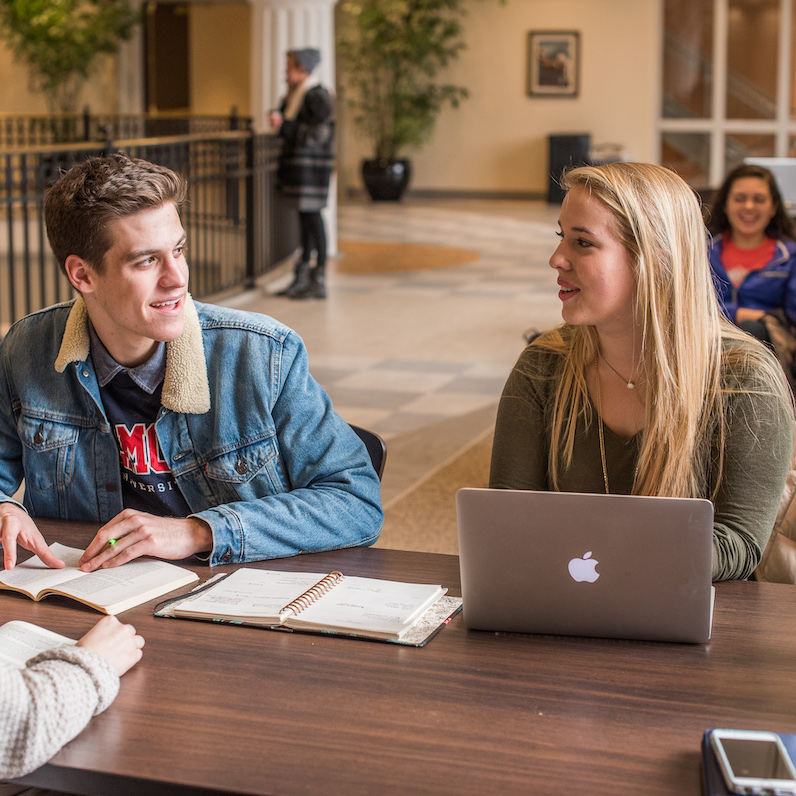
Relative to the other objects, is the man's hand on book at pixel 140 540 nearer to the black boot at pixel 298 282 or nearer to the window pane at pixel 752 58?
the black boot at pixel 298 282

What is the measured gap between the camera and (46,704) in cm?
114

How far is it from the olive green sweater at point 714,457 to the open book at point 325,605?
43 centimetres

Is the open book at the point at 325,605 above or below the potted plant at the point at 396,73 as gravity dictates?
below


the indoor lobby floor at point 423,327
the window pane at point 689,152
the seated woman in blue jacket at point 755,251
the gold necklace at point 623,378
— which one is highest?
the window pane at point 689,152

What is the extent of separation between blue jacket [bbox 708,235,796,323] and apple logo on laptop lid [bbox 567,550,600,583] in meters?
3.19

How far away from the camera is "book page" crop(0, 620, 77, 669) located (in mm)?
1314

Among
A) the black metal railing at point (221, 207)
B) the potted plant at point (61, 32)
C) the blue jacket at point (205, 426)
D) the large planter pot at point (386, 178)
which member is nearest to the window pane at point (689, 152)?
the large planter pot at point (386, 178)

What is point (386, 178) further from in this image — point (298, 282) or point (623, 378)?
point (623, 378)

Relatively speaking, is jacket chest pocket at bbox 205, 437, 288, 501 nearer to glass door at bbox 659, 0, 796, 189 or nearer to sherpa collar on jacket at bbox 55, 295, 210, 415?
sherpa collar on jacket at bbox 55, 295, 210, 415

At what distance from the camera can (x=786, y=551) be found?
1834mm

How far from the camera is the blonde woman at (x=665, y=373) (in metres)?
1.75

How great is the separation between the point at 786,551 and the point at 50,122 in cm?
1333

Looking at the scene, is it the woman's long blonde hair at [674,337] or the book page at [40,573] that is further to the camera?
the woman's long blonde hair at [674,337]

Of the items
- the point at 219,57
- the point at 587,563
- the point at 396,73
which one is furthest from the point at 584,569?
the point at 219,57
